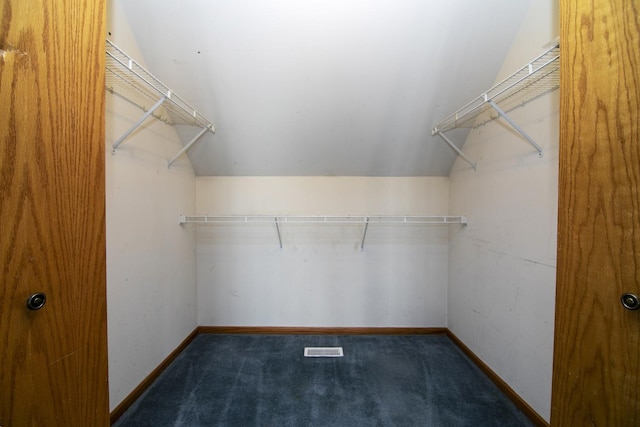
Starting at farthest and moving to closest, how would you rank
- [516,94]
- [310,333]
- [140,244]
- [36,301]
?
[310,333] → [140,244] → [516,94] → [36,301]

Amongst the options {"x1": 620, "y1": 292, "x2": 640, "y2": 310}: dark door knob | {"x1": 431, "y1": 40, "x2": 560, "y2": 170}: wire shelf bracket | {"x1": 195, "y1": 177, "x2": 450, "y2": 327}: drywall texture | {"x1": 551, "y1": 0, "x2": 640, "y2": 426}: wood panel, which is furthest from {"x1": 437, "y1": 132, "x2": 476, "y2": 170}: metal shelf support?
{"x1": 620, "y1": 292, "x2": 640, "y2": 310}: dark door knob

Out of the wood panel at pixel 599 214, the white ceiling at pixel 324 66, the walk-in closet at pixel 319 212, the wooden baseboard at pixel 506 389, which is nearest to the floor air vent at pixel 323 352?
the walk-in closet at pixel 319 212

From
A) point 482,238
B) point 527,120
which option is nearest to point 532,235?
point 482,238

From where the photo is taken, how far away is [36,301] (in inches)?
18.7

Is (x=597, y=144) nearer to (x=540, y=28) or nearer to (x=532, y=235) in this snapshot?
(x=532, y=235)

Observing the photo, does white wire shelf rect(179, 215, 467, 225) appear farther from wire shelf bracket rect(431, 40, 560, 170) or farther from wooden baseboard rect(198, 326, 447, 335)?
wooden baseboard rect(198, 326, 447, 335)

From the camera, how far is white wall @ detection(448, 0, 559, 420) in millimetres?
1278

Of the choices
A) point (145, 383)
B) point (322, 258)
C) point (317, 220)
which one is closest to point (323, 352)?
point (322, 258)

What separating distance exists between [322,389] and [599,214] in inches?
66.1

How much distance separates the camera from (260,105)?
179cm

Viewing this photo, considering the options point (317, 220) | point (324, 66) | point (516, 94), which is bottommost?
point (317, 220)

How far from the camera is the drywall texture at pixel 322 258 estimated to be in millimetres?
2334

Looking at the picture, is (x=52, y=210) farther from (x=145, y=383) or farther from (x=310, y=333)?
(x=310, y=333)

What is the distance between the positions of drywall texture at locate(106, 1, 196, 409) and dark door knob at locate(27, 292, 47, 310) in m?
1.01
